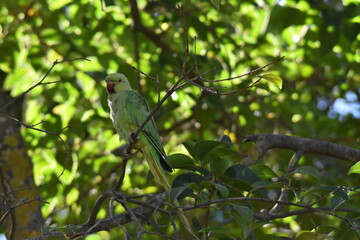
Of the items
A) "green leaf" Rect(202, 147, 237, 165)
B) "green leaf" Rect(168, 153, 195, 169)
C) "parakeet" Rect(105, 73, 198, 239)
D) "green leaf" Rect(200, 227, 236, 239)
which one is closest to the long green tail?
"parakeet" Rect(105, 73, 198, 239)

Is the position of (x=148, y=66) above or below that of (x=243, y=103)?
above

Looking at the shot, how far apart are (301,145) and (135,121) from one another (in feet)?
3.69

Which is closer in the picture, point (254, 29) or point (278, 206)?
point (278, 206)

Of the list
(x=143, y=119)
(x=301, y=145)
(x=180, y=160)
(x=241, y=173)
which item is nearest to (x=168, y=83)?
(x=143, y=119)

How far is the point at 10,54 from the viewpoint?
4.85 m

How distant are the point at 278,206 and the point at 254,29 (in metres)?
2.86

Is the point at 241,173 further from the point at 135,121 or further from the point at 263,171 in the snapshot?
the point at 135,121

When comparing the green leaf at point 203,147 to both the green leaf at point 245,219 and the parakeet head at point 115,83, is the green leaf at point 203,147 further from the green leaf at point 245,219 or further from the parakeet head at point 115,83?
the parakeet head at point 115,83

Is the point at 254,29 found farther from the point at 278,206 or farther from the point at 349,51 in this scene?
the point at 278,206

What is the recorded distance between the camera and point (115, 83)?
4328 millimetres

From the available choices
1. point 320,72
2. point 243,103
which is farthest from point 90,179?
point 320,72

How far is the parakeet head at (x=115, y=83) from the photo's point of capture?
4.31m

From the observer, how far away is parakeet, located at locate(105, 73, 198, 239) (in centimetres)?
338

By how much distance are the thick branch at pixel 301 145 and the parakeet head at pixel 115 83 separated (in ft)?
3.53
